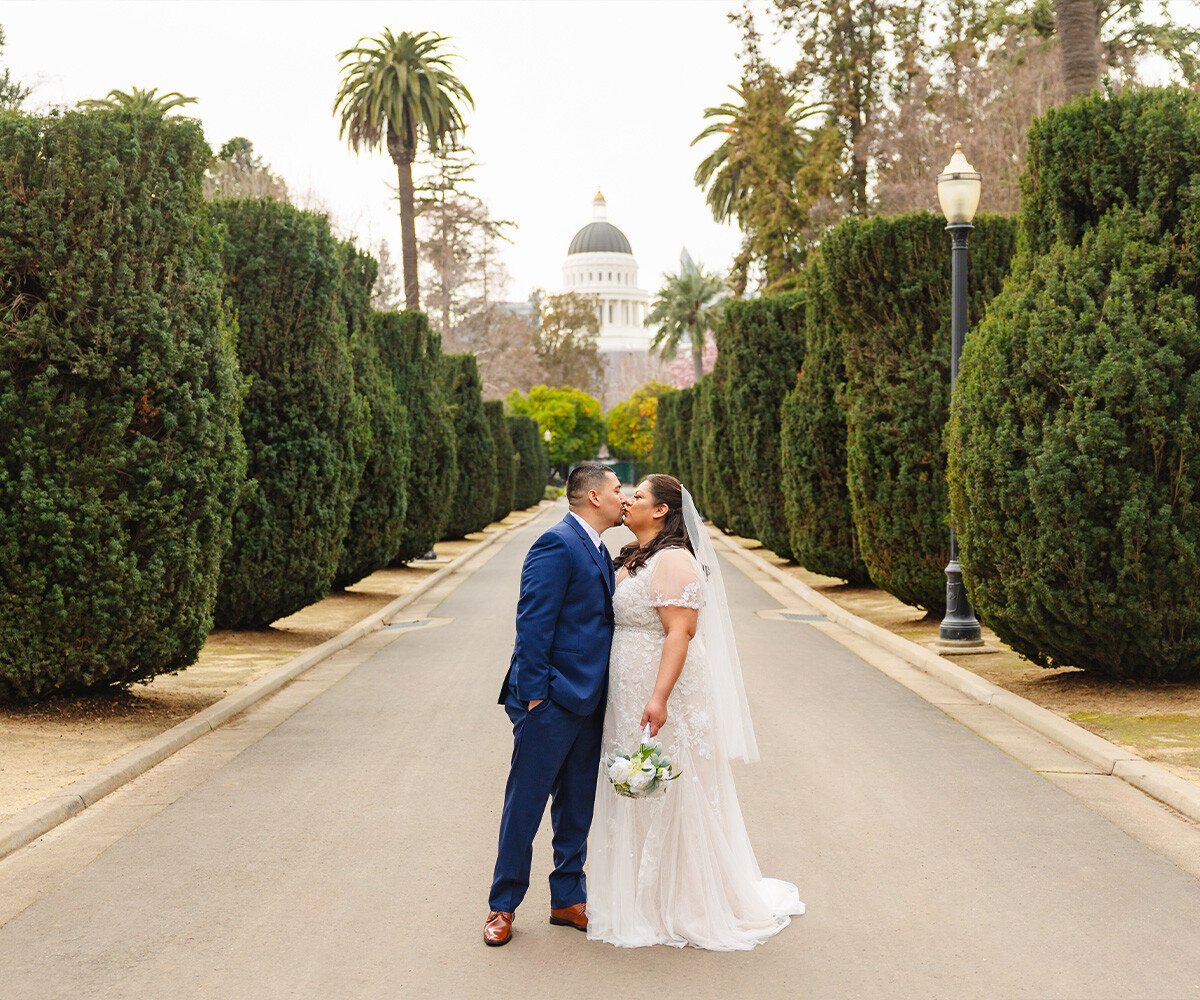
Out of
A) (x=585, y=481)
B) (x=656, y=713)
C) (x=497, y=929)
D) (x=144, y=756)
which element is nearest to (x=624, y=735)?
(x=656, y=713)

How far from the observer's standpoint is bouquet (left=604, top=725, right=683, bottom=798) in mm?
5488

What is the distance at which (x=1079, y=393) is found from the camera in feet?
36.1

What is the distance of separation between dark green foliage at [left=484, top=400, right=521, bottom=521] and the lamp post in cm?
3096

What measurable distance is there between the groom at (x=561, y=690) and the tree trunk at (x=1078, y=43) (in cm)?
1412

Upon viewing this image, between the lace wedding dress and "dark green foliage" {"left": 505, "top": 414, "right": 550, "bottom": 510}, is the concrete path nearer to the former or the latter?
the lace wedding dress

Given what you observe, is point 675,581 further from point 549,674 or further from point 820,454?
point 820,454

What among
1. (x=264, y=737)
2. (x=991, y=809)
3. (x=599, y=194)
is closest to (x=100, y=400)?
(x=264, y=737)

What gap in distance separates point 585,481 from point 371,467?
1648 cm

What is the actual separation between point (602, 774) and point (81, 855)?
3.04 m

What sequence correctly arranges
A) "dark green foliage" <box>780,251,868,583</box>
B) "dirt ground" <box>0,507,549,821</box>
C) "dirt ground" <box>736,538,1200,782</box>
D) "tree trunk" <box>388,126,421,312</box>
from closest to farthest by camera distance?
"dirt ground" <box>0,507,549,821</box> → "dirt ground" <box>736,538,1200,782</box> → "dark green foliage" <box>780,251,868,583</box> → "tree trunk" <box>388,126,421,312</box>

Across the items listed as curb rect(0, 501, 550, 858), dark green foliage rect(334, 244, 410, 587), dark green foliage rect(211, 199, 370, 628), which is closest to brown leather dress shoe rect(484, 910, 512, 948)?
curb rect(0, 501, 550, 858)

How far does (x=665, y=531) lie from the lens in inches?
231

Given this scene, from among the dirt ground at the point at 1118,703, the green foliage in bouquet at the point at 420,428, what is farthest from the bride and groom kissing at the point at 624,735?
the green foliage in bouquet at the point at 420,428

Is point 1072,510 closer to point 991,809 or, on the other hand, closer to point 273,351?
point 991,809
